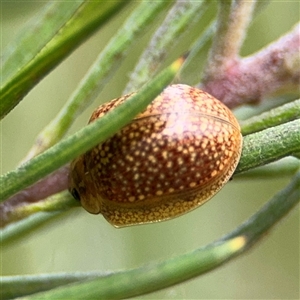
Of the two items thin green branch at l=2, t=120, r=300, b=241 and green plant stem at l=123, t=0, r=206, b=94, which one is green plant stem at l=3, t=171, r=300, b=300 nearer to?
thin green branch at l=2, t=120, r=300, b=241

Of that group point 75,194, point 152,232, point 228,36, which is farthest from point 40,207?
point 152,232

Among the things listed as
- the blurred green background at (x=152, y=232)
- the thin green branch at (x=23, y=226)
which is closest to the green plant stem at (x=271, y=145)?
the thin green branch at (x=23, y=226)

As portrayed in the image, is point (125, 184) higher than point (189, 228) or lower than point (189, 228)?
higher

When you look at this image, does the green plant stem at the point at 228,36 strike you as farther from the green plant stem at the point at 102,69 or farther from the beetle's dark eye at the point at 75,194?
the beetle's dark eye at the point at 75,194

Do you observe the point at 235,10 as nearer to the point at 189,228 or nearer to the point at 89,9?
the point at 89,9

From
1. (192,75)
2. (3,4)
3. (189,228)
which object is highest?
(3,4)

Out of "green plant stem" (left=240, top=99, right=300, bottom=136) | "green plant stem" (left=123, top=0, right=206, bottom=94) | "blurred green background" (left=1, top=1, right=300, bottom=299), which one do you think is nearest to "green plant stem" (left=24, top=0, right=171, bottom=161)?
"green plant stem" (left=123, top=0, right=206, bottom=94)

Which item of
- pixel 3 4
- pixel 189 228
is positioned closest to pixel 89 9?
pixel 3 4
